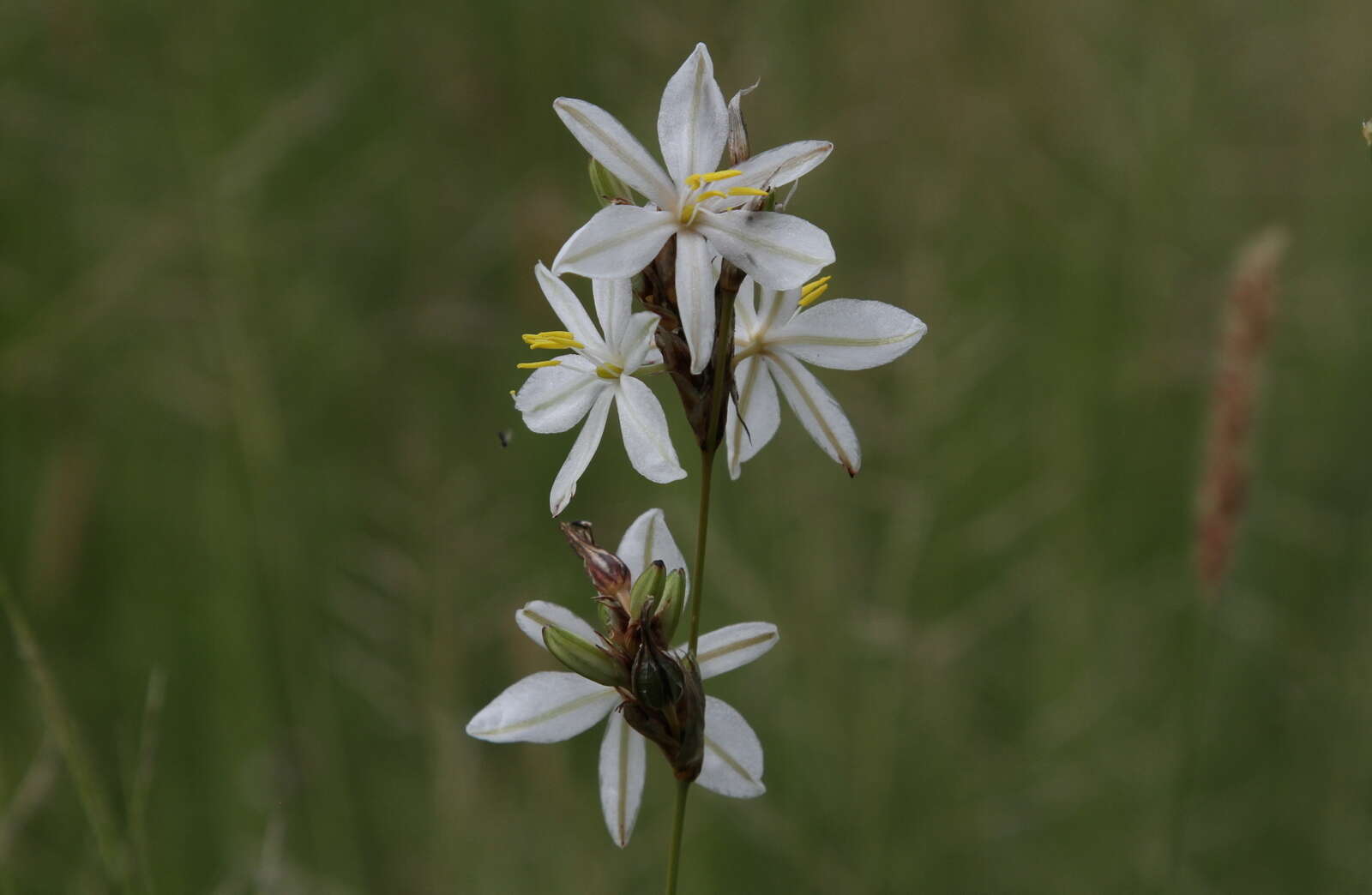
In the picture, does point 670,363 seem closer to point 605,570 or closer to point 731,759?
point 605,570

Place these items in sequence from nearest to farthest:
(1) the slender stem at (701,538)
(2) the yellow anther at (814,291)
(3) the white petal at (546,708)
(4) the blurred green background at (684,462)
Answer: (1) the slender stem at (701,538) → (3) the white petal at (546,708) → (2) the yellow anther at (814,291) → (4) the blurred green background at (684,462)

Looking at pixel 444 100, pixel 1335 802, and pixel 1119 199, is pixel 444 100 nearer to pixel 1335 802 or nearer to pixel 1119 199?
pixel 1119 199

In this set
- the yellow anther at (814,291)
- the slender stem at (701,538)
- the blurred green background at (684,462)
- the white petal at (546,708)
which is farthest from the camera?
the blurred green background at (684,462)

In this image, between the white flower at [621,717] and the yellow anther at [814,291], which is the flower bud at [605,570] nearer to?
the white flower at [621,717]

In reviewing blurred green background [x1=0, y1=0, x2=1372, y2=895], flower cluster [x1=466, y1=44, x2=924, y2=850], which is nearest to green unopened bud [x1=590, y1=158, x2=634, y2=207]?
flower cluster [x1=466, y1=44, x2=924, y2=850]

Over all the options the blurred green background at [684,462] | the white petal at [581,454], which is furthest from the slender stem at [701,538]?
the blurred green background at [684,462]

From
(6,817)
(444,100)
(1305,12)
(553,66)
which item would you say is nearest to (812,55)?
(553,66)
